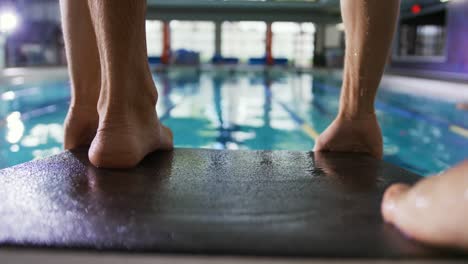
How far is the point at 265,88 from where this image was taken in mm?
9320

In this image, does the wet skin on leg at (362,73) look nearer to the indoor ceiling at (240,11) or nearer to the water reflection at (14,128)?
the water reflection at (14,128)

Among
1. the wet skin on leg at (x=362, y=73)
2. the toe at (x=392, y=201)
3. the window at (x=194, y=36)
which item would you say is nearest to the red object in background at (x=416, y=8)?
the window at (x=194, y=36)

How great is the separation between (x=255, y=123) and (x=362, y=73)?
339 centimetres

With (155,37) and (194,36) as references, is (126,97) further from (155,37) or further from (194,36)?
(194,36)

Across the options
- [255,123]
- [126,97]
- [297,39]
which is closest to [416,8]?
[297,39]

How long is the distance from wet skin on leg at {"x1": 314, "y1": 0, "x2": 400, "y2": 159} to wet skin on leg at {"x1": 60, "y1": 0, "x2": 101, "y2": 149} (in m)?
0.68

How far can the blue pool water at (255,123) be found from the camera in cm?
332

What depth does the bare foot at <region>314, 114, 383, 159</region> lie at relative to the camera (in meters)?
1.19

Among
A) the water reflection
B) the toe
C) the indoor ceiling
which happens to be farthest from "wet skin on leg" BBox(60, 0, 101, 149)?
the indoor ceiling

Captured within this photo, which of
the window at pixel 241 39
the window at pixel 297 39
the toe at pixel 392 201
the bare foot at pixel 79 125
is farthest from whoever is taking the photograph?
the window at pixel 241 39

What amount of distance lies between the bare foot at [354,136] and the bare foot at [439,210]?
0.62 metres

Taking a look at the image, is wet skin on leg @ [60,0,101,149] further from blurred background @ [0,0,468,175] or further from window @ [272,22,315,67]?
window @ [272,22,315,67]

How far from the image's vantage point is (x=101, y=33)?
0.98 m

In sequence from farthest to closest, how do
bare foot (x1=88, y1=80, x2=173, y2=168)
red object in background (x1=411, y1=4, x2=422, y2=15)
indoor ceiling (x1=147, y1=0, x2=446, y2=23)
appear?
indoor ceiling (x1=147, y1=0, x2=446, y2=23) < red object in background (x1=411, y1=4, x2=422, y2=15) < bare foot (x1=88, y1=80, x2=173, y2=168)
